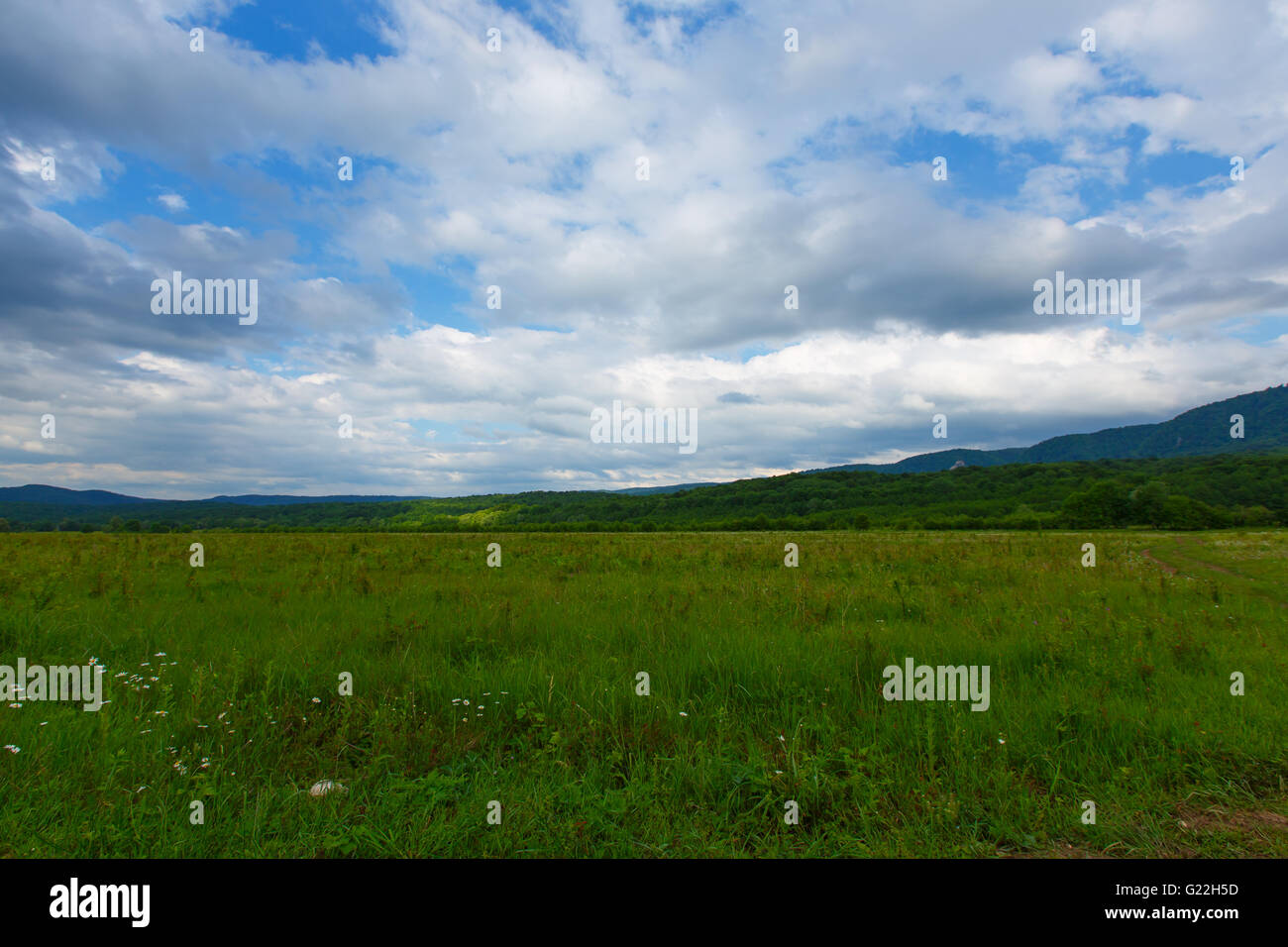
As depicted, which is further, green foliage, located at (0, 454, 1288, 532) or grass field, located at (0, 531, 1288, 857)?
green foliage, located at (0, 454, 1288, 532)

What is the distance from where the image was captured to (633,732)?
4.48m

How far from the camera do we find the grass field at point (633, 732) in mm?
3273

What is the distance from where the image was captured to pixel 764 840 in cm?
325

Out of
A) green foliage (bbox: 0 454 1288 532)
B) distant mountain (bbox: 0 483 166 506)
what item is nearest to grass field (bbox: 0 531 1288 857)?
green foliage (bbox: 0 454 1288 532)

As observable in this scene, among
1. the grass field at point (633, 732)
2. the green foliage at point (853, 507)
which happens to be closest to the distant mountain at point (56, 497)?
the green foliage at point (853, 507)

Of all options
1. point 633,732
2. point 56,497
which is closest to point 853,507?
point 633,732

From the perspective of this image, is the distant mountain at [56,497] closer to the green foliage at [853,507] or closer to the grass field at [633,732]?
the green foliage at [853,507]

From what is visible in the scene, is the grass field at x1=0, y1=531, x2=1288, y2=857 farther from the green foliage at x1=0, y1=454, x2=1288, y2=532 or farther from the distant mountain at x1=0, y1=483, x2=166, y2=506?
the distant mountain at x1=0, y1=483, x2=166, y2=506

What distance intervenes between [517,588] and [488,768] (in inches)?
271

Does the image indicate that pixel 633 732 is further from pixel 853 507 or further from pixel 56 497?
pixel 56 497

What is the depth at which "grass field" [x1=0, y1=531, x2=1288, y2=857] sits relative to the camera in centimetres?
327
